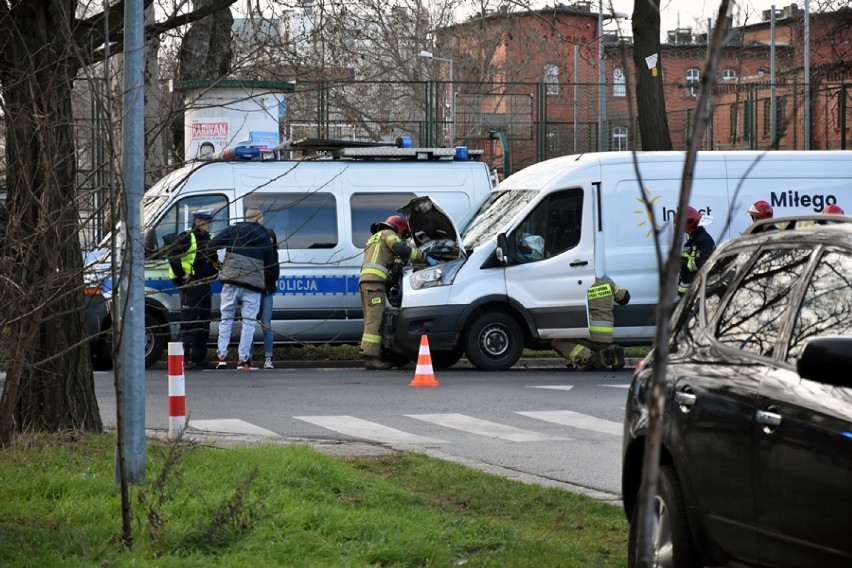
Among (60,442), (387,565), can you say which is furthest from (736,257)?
(60,442)

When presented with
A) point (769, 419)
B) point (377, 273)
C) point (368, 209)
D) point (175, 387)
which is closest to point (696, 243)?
point (377, 273)

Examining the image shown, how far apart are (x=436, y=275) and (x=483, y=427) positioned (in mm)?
5210

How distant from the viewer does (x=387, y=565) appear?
594 cm

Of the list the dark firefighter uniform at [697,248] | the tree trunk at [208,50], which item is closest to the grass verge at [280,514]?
the dark firefighter uniform at [697,248]

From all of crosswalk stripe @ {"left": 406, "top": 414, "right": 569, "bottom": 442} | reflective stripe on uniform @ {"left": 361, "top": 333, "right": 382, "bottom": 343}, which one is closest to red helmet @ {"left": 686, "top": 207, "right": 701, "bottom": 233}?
reflective stripe on uniform @ {"left": 361, "top": 333, "right": 382, "bottom": 343}

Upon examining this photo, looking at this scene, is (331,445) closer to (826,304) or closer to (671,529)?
(671,529)

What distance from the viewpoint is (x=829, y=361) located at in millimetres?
3963

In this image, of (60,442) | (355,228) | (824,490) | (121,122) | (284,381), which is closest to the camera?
(824,490)

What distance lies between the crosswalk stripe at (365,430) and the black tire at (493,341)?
4715 mm

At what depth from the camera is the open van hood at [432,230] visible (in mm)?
16984

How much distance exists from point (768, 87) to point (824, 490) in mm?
23129

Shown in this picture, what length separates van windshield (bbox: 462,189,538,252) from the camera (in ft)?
56.2

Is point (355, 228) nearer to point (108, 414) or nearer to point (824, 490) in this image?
point (108, 414)

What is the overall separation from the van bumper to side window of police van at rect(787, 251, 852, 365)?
12.0m
